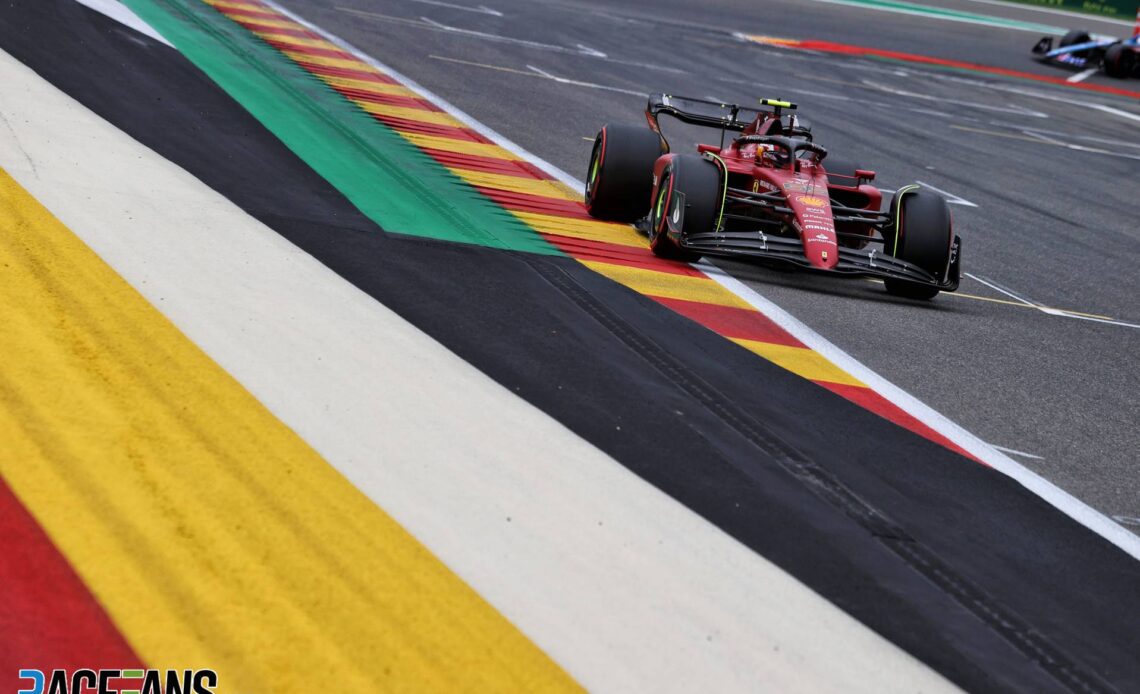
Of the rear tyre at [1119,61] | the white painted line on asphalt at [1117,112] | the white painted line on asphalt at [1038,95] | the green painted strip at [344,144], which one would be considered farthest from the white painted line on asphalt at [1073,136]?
the green painted strip at [344,144]

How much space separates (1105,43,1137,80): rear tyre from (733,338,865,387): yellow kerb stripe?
88.5ft

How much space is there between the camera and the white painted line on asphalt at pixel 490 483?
15.2ft

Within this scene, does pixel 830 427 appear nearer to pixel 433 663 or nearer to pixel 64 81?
pixel 433 663

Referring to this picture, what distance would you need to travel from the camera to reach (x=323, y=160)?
37.0 feet

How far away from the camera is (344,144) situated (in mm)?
12086

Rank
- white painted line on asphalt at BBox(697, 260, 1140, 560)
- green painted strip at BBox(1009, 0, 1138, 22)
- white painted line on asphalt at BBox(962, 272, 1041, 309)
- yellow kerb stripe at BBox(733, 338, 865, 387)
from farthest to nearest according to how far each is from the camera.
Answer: green painted strip at BBox(1009, 0, 1138, 22)
white painted line on asphalt at BBox(962, 272, 1041, 309)
yellow kerb stripe at BBox(733, 338, 865, 387)
white painted line on asphalt at BBox(697, 260, 1140, 560)

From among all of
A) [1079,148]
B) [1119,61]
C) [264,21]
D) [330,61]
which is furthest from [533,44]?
[1119,61]

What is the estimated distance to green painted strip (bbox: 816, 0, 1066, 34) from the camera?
132ft

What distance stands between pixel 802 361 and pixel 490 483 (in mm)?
3218

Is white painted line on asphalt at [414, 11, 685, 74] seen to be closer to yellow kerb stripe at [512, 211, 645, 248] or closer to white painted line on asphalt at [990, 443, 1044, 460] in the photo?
yellow kerb stripe at [512, 211, 645, 248]

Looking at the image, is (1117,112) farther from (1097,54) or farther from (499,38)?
(499,38)

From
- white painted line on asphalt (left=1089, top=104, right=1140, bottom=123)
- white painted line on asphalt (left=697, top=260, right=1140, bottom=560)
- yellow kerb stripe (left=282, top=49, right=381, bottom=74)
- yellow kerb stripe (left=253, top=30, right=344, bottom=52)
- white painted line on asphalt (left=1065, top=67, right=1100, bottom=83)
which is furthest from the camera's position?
white painted line on asphalt (left=1065, top=67, right=1100, bottom=83)

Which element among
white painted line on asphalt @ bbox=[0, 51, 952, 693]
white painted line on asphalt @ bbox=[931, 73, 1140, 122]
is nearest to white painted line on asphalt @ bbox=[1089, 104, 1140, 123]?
white painted line on asphalt @ bbox=[931, 73, 1140, 122]

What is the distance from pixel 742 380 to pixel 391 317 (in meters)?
1.87
